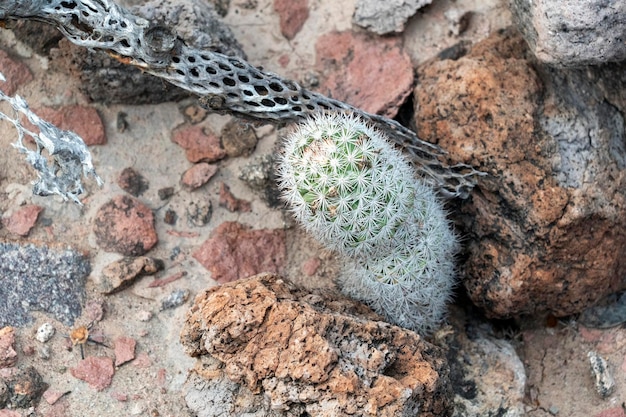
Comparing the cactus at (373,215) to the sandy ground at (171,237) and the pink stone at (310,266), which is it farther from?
the sandy ground at (171,237)

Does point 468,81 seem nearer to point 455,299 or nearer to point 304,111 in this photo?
point 304,111

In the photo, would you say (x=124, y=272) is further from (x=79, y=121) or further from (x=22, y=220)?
(x=79, y=121)

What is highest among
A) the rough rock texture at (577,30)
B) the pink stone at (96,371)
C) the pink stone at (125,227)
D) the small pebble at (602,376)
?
the rough rock texture at (577,30)

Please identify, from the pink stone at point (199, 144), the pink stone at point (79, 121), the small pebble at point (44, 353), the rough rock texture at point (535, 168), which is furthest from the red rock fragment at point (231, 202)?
the small pebble at point (44, 353)

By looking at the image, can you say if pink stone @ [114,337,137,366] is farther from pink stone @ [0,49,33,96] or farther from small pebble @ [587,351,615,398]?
small pebble @ [587,351,615,398]

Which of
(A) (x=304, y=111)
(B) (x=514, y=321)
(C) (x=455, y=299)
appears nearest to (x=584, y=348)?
(B) (x=514, y=321)
